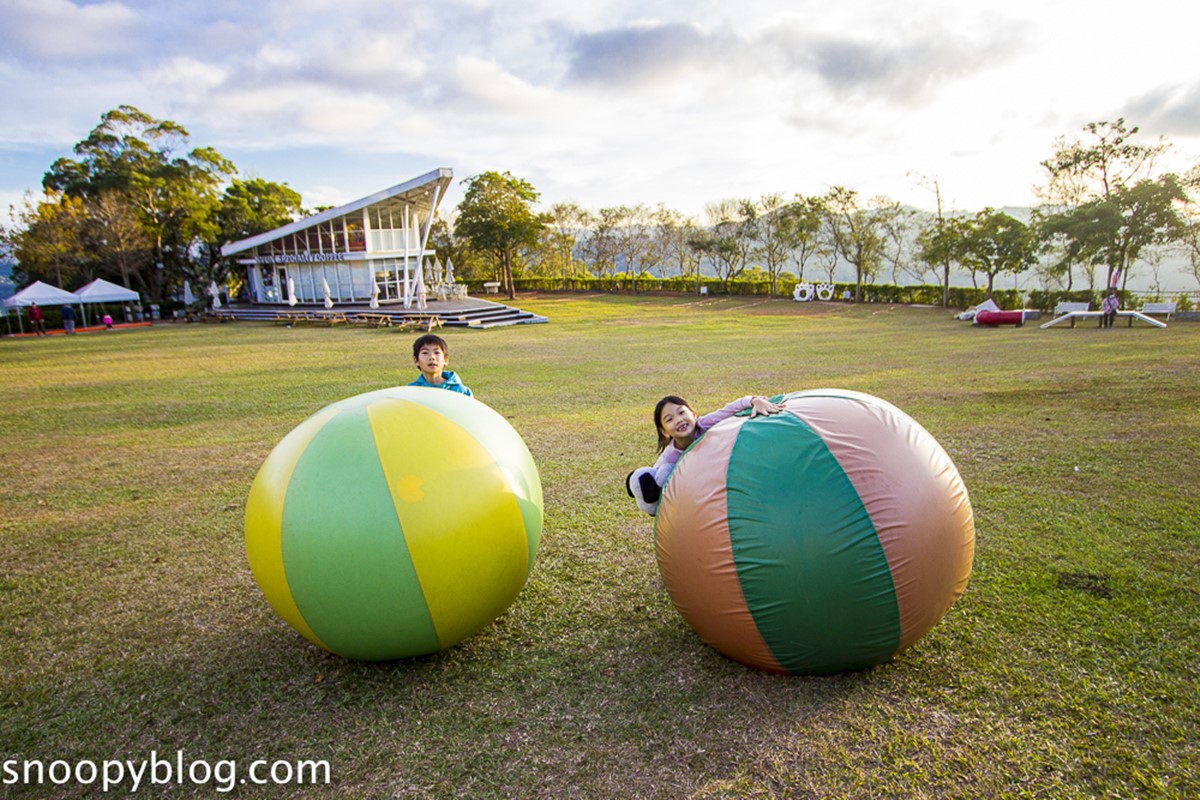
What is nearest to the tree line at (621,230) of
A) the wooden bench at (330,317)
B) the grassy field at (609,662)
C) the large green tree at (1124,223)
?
the large green tree at (1124,223)

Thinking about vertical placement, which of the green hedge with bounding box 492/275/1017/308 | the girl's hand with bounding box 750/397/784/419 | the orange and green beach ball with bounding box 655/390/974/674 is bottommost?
the orange and green beach ball with bounding box 655/390/974/674

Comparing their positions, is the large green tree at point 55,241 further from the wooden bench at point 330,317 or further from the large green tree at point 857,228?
the large green tree at point 857,228

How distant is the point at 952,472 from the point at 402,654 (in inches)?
131

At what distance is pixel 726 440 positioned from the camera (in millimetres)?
3699

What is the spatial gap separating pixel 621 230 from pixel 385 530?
61.7 metres

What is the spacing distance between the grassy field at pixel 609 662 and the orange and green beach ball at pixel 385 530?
18.6 inches

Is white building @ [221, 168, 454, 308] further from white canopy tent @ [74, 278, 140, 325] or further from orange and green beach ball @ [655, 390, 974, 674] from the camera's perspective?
orange and green beach ball @ [655, 390, 974, 674]

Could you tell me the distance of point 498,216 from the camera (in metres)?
48.2

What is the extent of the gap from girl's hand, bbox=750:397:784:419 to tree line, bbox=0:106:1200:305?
37.7 m

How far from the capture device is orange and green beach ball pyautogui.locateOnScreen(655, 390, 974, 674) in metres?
3.29

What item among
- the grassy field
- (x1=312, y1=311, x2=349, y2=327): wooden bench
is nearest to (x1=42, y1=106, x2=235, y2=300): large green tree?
(x1=312, y1=311, x2=349, y2=327): wooden bench

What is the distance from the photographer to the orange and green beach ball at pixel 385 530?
3.52 m

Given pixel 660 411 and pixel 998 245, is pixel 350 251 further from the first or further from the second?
pixel 660 411

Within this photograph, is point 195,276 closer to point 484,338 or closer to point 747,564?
point 484,338
